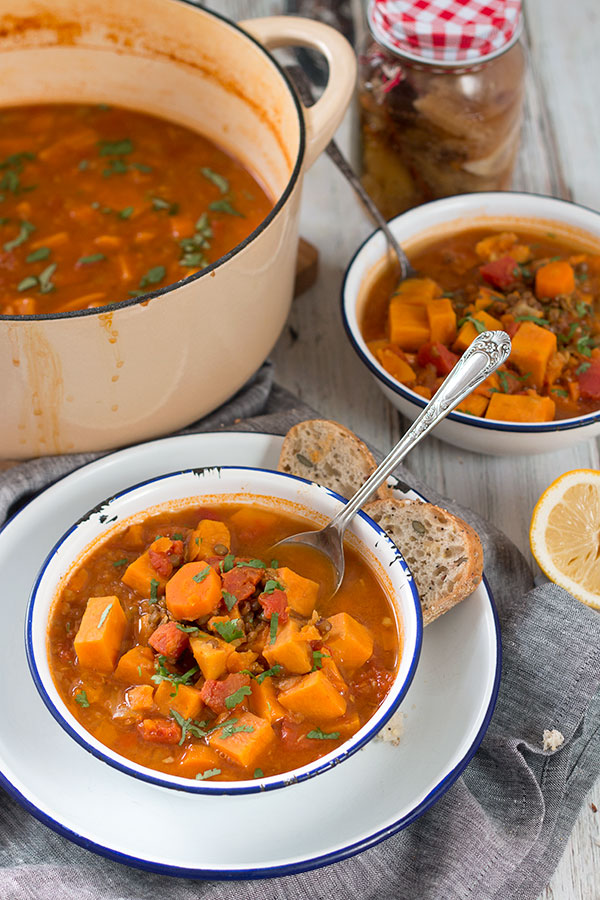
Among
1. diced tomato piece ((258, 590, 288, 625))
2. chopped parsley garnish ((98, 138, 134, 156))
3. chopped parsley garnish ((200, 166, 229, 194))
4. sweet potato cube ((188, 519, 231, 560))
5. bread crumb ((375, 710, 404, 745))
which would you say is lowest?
bread crumb ((375, 710, 404, 745))

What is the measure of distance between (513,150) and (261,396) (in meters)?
1.29

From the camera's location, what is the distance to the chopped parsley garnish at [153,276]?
286cm

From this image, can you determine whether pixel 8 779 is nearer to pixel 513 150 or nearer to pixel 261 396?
pixel 261 396

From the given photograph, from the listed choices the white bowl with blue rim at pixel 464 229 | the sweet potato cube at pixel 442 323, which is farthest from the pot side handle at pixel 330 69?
the sweet potato cube at pixel 442 323

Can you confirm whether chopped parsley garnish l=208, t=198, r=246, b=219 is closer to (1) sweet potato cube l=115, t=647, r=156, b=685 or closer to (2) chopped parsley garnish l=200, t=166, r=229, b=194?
(2) chopped parsley garnish l=200, t=166, r=229, b=194

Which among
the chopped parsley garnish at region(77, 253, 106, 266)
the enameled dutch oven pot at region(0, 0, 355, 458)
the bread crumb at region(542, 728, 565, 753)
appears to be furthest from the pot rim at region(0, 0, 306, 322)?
the bread crumb at region(542, 728, 565, 753)

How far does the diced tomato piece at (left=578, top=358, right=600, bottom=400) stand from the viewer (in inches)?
111

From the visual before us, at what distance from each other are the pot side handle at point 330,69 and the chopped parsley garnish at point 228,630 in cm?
129

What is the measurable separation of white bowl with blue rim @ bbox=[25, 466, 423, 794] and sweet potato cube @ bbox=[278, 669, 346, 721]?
8 cm

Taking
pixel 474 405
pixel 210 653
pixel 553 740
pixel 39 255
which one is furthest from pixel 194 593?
pixel 39 255

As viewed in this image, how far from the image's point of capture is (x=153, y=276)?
2.88 meters

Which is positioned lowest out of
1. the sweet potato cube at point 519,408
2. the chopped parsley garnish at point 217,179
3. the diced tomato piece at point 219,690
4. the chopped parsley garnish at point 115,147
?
the diced tomato piece at point 219,690

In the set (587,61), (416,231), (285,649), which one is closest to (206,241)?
(416,231)

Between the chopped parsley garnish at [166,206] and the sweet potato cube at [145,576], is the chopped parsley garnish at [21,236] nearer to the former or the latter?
the chopped parsley garnish at [166,206]
